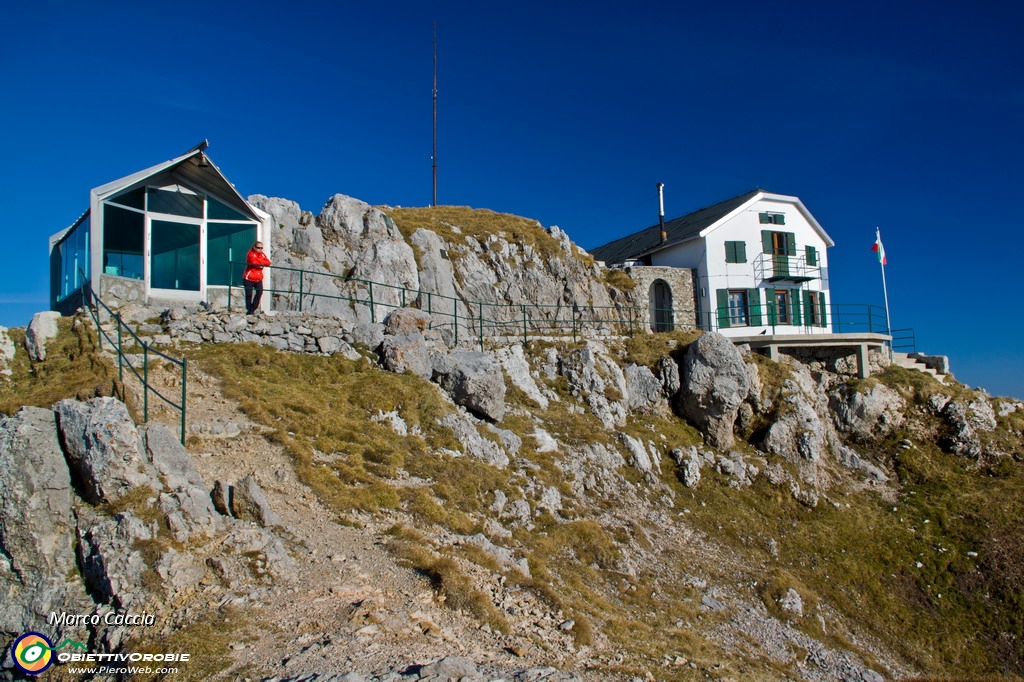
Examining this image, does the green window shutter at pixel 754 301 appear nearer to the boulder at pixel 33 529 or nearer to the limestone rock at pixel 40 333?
the limestone rock at pixel 40 333

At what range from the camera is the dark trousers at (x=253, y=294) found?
19625mm

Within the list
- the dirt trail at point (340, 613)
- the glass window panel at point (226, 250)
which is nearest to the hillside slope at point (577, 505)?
the dirt trail at point (340, 613)

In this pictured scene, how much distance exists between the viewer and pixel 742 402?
2420 cm

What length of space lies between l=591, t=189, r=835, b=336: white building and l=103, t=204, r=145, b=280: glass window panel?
2617 centimetres

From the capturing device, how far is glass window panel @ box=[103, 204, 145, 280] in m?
18.9

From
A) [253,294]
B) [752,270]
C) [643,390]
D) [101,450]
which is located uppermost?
[752,270]

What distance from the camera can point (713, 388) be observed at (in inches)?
928

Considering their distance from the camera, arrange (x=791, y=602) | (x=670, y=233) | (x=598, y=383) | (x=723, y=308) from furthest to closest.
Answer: (x=670, y=233)
(x=723, y=308)
(x=598, y=383)
(x=791, y=602)

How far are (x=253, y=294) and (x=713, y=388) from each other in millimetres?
16025

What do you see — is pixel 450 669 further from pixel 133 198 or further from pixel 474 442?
pixel 133 198

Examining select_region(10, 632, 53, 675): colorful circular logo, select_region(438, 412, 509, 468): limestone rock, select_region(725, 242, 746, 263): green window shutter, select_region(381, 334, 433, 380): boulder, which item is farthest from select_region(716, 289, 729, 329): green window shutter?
select_region(10, 632, 53, 675): colorful circular logo

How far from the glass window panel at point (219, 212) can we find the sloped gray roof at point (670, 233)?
87.0 feet

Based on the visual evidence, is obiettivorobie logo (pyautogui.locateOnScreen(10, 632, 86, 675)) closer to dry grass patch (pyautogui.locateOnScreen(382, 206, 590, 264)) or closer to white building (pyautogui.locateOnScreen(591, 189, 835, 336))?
dry grass patch (pyautogui.locateOnScreen(382, 206, 590, 264))

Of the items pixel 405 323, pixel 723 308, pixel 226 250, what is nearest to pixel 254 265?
pixel 226 250
